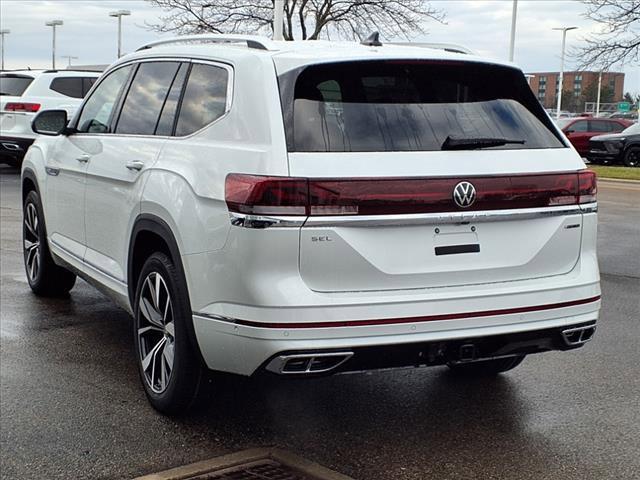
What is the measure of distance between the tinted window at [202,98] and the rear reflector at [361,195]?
63 cm

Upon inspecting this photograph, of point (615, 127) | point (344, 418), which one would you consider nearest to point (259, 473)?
point (344, 418)

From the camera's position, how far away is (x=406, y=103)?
4.31 m

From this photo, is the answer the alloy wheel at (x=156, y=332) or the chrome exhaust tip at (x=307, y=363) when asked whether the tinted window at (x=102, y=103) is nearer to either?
the alloy wheel at (x=156, y=332)

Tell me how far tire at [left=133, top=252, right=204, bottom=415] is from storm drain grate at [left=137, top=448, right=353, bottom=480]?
1.55 ft

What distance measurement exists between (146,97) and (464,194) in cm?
213

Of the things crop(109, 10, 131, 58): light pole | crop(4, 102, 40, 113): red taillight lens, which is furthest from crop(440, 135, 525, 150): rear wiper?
crop(109, 10, 131, 58): light pole

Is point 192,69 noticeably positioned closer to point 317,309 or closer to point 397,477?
point 317,309

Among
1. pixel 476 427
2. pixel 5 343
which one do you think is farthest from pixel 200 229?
pixel 5 343

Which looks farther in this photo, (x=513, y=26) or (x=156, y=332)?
(x=513, y=26)

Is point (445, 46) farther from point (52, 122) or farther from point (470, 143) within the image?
point (52, 122)

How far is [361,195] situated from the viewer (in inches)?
155

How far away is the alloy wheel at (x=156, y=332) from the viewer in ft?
15.3

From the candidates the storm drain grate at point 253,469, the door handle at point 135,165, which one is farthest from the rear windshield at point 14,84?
the storm drain grate at point 253,469

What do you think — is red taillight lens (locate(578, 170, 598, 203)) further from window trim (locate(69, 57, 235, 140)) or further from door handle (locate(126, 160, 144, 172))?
door handle (locate(126, 160, 144, 172))
